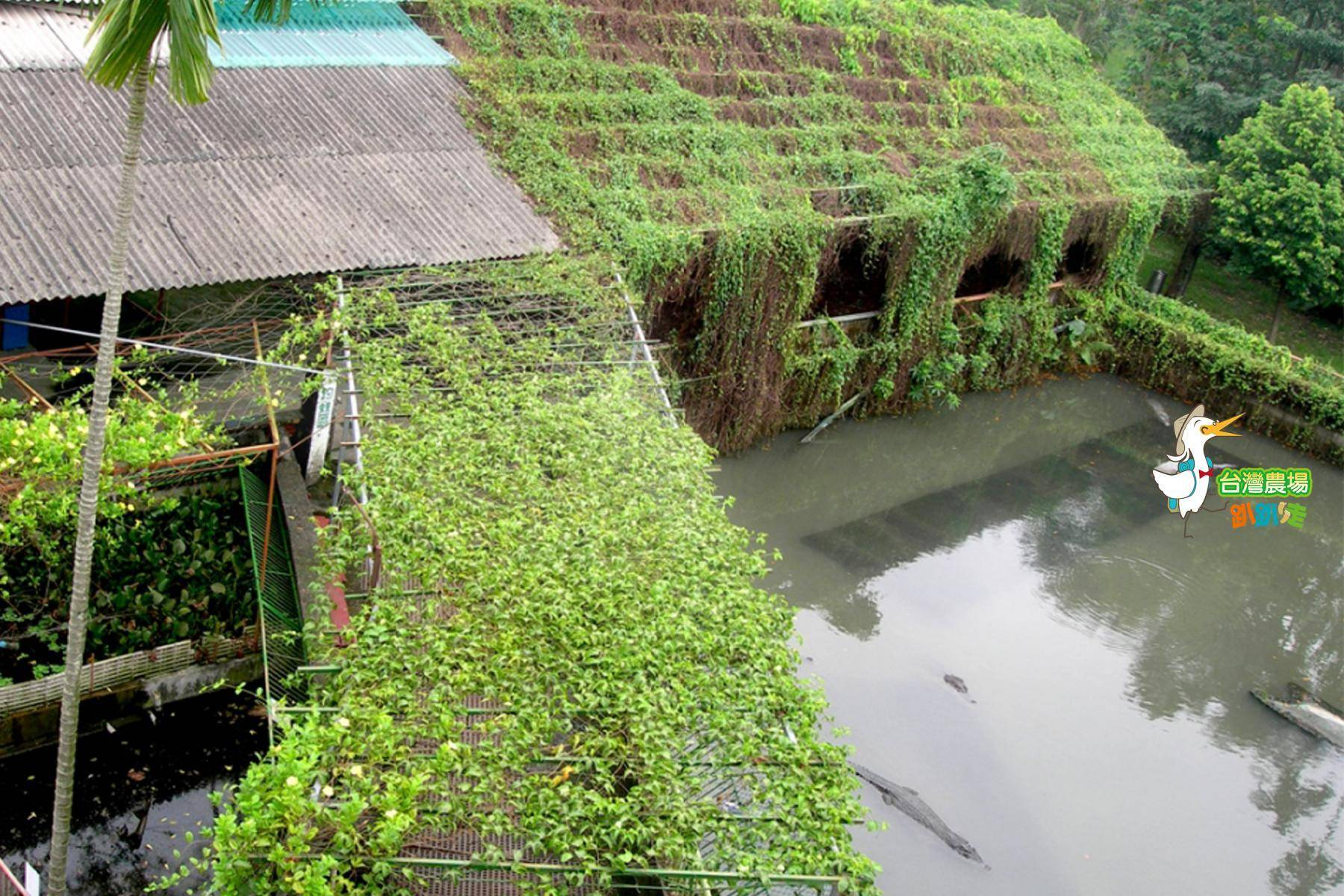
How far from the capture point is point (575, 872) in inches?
229

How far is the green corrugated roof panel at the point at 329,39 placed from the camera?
41.7ft

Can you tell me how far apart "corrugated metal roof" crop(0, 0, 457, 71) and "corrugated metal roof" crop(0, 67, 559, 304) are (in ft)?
0.77

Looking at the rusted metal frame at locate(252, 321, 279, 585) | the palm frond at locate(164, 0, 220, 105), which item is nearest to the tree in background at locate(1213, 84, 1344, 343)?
the rusted metal frame at locate(252, 321, 279, 585)

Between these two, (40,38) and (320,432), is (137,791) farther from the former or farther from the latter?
(40,38)

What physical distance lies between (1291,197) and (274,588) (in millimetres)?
15504

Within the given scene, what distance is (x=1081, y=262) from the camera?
714 inches

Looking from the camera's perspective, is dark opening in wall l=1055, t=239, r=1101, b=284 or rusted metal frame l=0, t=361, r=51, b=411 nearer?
rusted metal frame l=0, t=361, r=51, b=411

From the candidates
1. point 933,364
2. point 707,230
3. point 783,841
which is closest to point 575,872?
point 783,841

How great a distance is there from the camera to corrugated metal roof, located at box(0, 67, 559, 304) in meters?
9.94

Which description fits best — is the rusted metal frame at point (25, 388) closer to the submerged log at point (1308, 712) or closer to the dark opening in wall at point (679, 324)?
the dark opening in wall at point (679, 324)

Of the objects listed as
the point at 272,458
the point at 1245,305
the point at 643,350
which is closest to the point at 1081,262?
the point at 1245,305

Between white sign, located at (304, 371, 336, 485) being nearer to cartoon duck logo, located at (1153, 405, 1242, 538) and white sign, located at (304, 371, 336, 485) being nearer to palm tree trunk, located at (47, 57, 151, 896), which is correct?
palm tree trunk, located at (47, 57, 151, 896)

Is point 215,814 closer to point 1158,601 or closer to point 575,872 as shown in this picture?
point 575,872

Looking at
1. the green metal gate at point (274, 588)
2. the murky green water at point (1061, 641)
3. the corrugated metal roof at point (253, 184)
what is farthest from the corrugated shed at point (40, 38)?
the murky green water at point (1061, 641)
